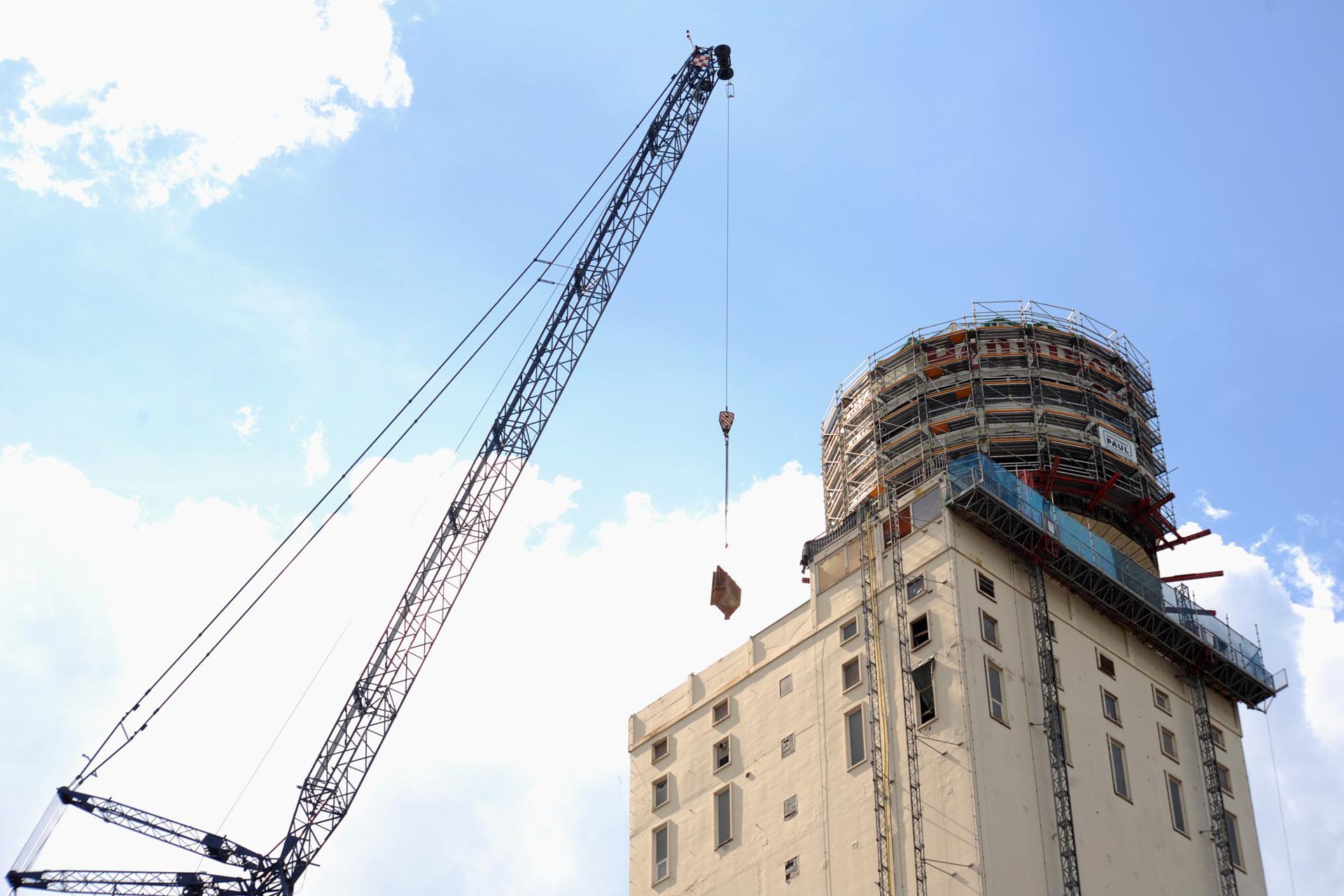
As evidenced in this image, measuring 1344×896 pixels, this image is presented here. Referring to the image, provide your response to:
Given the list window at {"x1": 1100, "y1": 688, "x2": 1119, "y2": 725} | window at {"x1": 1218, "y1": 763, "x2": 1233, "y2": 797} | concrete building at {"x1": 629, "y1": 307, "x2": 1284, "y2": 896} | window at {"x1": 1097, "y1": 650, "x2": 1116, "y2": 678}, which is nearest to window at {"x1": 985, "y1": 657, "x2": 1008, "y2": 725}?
concrete building at {"x1": 629, "y1": 307, "x2": 1284, "y2": 896}

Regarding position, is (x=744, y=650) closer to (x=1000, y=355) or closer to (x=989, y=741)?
(x=989, y=741)

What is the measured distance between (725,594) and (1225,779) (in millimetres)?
24985

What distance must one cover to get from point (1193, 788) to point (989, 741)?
14169mm

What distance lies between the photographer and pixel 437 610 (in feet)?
300

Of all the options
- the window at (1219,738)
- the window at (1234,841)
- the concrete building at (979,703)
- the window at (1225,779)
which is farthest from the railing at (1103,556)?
the window at (1234,841)

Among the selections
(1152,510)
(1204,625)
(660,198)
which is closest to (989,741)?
(1204,625)

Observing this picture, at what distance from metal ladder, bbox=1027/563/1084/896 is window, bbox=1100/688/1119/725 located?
348 cm

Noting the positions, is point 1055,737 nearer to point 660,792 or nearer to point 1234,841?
point 1234,841

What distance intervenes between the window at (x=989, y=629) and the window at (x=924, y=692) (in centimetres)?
285

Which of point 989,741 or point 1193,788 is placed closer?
point 989,741

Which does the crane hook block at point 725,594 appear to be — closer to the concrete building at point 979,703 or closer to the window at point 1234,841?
the concrete building at point 979,703

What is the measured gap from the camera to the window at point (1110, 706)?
74.2 metres

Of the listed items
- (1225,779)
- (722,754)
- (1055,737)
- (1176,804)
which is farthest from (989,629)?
(1225,779)

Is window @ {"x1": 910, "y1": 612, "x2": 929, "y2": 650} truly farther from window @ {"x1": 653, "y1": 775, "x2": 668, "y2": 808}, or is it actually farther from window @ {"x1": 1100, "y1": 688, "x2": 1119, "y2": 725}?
window @ {"x1": 653, "y1": 775, "x2": 668, "y2": 808}
